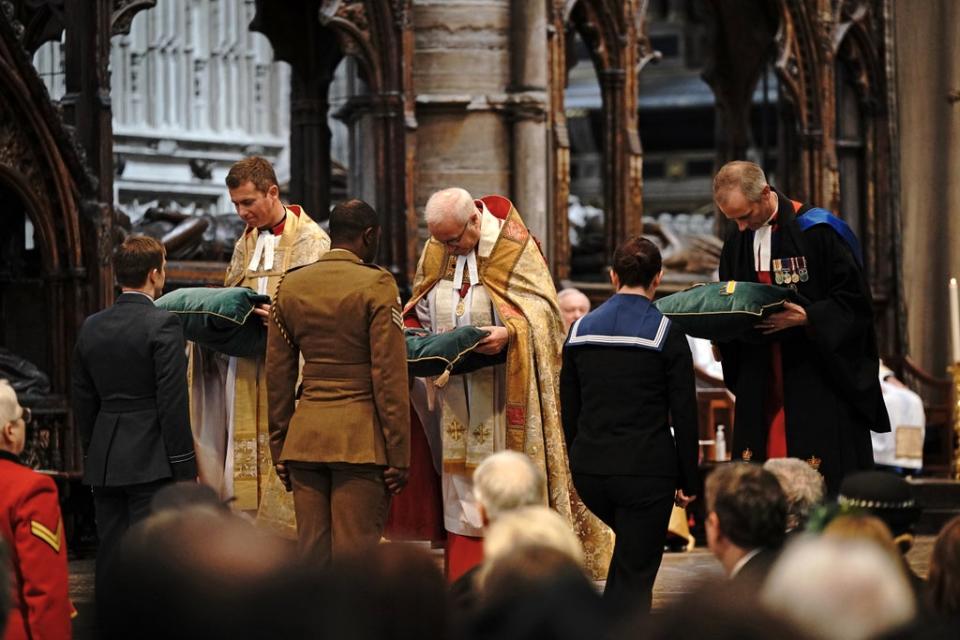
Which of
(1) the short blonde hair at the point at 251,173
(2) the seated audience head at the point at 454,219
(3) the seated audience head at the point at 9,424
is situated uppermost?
(1) the short blonde hair at the point at 251,173

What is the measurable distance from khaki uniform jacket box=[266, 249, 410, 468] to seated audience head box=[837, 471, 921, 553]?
2092mm

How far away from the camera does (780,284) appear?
7.41 meters

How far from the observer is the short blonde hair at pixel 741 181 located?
7.23 meters

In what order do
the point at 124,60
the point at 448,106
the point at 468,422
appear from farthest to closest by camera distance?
the point at 124,60 → the point at 448,106 → the point at 468,422

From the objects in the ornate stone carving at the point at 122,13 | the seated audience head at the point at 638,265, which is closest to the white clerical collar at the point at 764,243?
the seated audience head at the point at 638,265

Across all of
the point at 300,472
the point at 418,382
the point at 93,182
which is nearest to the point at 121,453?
the point at 300,472

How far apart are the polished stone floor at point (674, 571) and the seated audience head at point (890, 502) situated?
7.77ft

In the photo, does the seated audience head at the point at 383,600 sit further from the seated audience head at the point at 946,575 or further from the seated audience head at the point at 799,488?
the seated audience head at the point at 799,488

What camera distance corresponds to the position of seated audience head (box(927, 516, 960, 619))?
12.8ft

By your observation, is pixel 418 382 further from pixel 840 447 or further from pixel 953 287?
pixel 953 287

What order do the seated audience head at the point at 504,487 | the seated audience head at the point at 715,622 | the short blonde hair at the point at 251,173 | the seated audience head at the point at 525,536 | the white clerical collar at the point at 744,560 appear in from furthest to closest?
1. the short blonde hair at the point at 251,173
2. the seated audience head at the point at 504,487
3. the white clerical collar at the point at 744,560
4. the seated audience head at the point at 525,536
5. the seated audience head at the point at 715,622

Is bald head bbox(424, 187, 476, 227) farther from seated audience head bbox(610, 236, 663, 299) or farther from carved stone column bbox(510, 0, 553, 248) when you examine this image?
carved stone column bbox(510, 0, 553, 248)

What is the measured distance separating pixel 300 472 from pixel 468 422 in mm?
1373

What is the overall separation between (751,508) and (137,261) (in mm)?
3031
